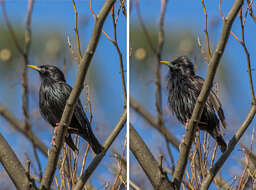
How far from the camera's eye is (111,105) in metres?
2.59

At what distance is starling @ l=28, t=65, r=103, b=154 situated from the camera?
247 cm

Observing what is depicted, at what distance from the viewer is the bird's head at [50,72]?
8.63 ft

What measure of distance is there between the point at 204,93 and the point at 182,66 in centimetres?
72

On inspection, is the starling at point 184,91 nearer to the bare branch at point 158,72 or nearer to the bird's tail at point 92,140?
the bare branch at point 158,72

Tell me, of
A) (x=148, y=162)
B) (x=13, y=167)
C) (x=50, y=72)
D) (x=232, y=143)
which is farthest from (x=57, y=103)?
(x=232, y=143)

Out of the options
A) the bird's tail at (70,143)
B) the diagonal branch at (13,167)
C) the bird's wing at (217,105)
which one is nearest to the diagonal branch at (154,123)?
the bird's wing at (217,105)

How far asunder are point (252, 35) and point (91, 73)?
106 cm

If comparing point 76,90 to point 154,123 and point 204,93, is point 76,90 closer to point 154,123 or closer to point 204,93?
point 204,93

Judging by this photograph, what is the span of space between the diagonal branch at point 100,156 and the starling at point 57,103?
0.05 meters

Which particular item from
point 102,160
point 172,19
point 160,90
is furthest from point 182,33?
point 102,160

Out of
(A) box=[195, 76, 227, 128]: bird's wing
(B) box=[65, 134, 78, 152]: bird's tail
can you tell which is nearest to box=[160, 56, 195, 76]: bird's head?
(A) box=[195, 76, 227, 128]: bird's wing

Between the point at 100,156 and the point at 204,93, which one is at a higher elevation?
the point at 204,93

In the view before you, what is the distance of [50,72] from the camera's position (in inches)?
104

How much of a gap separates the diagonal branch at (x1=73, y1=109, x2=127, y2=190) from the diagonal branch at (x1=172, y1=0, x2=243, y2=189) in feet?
1.68
